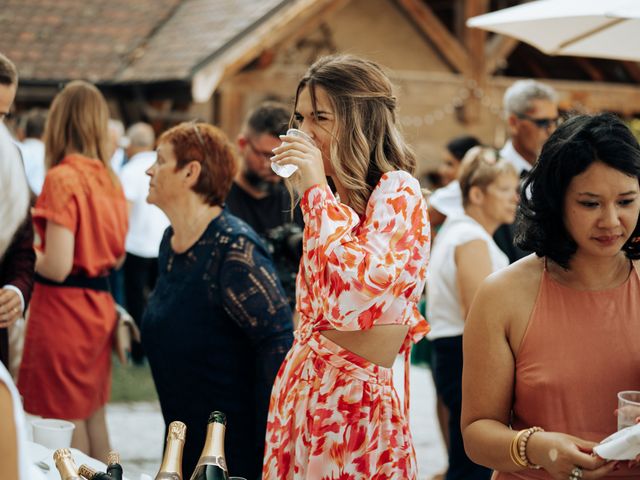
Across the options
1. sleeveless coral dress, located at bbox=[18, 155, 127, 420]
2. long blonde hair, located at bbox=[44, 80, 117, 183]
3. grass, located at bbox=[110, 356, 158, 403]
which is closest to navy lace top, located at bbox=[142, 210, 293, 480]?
sleeveless coral dress, located at bbox=[18, 155, 127, 420]

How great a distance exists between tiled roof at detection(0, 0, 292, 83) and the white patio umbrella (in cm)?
543

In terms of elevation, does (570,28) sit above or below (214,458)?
above

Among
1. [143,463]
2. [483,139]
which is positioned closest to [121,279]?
[143,463]

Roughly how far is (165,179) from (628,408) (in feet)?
6.52

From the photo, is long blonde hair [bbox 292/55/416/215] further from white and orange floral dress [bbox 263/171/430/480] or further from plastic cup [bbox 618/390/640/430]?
plastic cup [bbox 618/390/640/430]

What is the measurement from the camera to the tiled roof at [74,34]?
36.6ft

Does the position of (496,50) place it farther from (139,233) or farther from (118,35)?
(139,233)

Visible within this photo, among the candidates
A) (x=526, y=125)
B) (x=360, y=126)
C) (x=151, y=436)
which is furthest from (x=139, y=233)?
(x=360, y=126)

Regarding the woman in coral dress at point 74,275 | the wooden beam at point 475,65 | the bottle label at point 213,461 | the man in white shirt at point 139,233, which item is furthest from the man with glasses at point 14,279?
the wooden beam at point 475,65

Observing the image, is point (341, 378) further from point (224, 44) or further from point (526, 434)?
point (224, 44)

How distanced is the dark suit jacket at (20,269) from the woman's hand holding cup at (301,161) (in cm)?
147

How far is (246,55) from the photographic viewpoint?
430 inches

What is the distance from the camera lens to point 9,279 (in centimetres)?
358

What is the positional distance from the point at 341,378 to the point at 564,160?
812 millimetres
